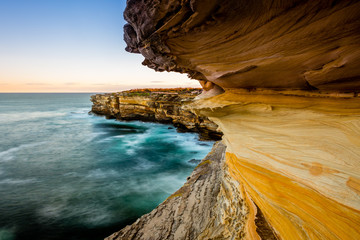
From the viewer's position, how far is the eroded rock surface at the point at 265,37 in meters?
1.93

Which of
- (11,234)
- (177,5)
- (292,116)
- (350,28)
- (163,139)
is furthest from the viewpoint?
(163,139)

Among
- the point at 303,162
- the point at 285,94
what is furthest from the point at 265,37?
the point at 303,162

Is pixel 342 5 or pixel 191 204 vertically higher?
pixel 342 5

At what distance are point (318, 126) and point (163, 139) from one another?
47.1 ft

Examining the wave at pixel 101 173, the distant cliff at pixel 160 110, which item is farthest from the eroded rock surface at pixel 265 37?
the distant cliff at pixel 160 110

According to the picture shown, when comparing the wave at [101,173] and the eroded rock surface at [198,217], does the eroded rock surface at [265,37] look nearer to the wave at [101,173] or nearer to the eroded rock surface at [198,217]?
the eroded rock surface at [198,217]

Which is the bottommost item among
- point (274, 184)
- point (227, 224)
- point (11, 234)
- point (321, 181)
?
point (11, 234)

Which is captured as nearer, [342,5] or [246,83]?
[342,5]

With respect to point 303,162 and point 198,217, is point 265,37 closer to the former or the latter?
point 303,162

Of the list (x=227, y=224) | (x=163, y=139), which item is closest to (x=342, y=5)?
(x=227, y=224)

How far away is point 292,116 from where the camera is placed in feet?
9.18

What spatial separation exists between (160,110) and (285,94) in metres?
18.4

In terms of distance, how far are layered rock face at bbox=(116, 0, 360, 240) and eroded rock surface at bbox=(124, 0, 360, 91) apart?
0.01 metres

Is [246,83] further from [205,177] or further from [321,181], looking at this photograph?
[205,177]
